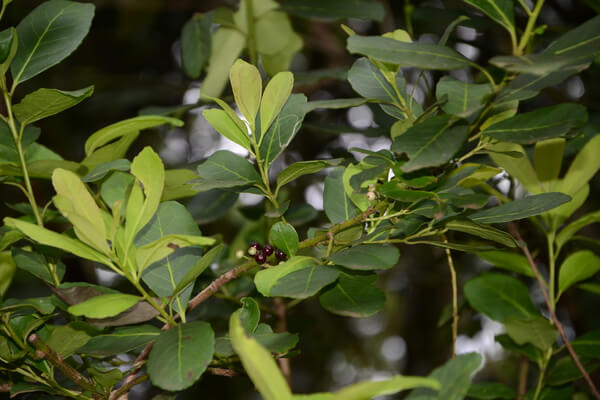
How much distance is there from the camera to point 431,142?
487mm

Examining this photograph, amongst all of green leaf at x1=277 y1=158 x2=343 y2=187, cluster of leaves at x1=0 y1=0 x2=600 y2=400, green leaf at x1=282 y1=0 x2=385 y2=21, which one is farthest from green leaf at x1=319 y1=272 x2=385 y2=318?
green leaf at x1=282 y1=0 x2=385 y2=21

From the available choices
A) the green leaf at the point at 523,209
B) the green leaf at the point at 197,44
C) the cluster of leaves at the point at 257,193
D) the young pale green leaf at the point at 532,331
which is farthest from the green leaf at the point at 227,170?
the green leaf at the point at 197,44

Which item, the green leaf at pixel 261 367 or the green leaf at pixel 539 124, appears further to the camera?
the green leaf at pixel 539 124

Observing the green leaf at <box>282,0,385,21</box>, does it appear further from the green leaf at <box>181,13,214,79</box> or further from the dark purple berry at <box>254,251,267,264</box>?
the dark purple berry at <box>254,251,267,264</box>

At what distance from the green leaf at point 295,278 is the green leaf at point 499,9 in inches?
11.5

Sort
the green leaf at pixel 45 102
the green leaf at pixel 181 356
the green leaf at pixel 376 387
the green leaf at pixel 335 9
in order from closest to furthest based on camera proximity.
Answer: the green leaf at pixel 376 387, the green leaf at pixel 181 356, the green leaf at pixel 45 102, the green leaf at pixel 335 9

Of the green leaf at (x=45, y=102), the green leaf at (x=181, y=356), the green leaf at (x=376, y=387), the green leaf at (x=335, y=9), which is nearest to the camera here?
the green leaf at (x=376, y=387)

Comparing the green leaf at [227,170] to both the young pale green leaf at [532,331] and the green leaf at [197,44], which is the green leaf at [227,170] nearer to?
the young pale green leaf at [532,331]

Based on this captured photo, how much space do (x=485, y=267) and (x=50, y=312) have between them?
1433 mm

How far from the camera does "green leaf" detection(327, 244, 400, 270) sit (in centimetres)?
47

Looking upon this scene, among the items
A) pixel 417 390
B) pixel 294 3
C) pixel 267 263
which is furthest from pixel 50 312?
pixel 294 3

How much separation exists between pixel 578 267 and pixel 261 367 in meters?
0.57

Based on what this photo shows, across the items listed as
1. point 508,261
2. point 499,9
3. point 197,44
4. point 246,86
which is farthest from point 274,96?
point 197,44

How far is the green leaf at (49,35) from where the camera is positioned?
0.58 metres
